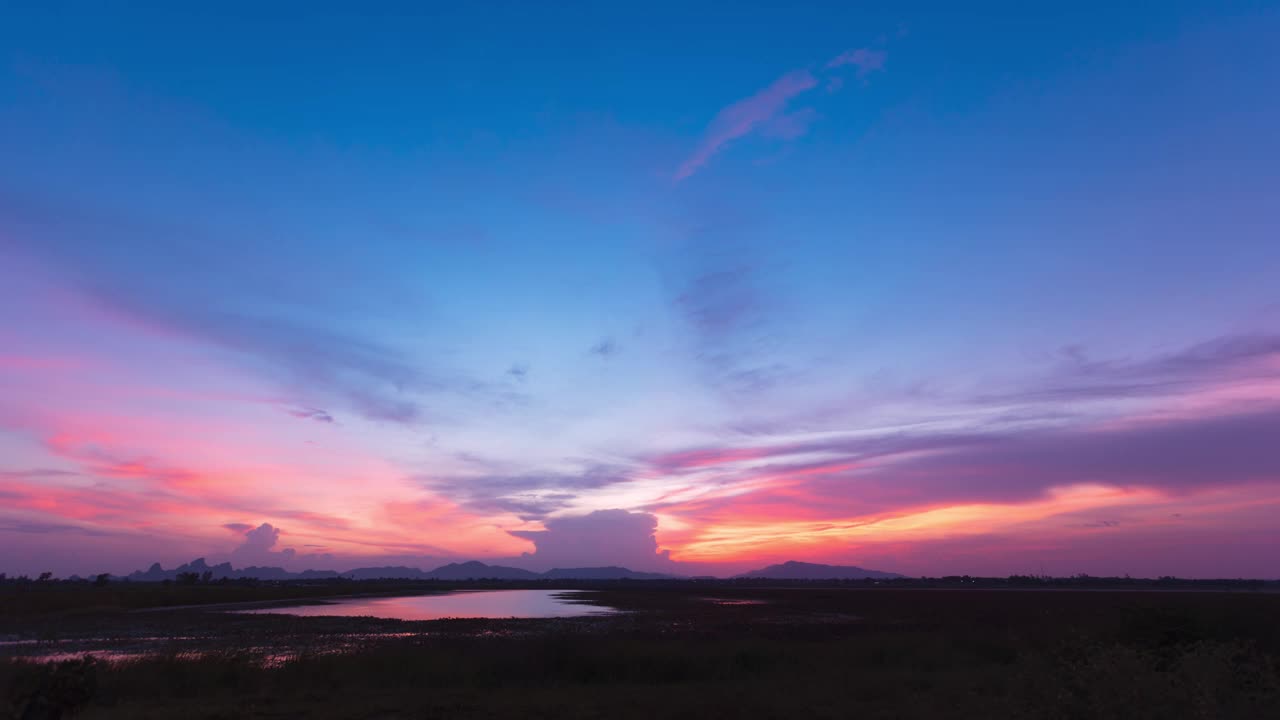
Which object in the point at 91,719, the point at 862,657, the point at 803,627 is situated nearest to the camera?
the point at 91,719

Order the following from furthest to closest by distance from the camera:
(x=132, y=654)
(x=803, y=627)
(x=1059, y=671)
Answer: (x=803, y=627)
(x=132, y=654)
(x=1059, y=671)

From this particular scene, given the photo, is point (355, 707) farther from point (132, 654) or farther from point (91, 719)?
point (132, 654)

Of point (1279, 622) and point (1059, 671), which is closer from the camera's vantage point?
point (1059, 671)

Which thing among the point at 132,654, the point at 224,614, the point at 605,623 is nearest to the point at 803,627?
the point at 605,623

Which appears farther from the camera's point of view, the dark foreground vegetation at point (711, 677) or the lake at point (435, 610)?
the lake at point (435, 610)

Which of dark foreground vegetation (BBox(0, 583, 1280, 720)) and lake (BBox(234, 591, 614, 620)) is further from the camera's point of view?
lake (BBox(234, 591, 614, 620))

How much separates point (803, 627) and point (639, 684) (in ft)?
86.7

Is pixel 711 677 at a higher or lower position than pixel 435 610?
lower

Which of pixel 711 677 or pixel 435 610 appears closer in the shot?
pixel 711 677

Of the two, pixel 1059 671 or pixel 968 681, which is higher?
pixel 1059 671

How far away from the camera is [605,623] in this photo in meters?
53.6

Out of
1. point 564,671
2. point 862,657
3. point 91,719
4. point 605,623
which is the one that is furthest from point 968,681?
point 605,623

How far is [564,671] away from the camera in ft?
89.8

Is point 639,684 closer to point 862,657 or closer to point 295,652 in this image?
point 862,657
